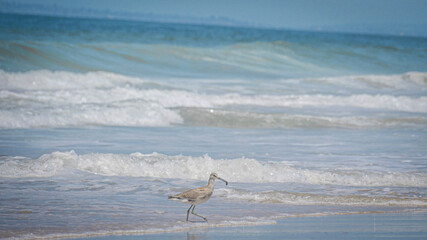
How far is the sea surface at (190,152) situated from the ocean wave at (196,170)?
20 millimetres

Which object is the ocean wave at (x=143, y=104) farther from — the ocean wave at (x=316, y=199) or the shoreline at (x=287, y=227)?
the shoreline at (x=287, y=227)

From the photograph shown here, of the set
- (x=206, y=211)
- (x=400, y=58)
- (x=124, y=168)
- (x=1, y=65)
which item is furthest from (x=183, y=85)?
(x=400, y=58)

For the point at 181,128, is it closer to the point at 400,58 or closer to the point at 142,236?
the point at 142,236

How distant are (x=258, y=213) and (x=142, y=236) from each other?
138 centimetres

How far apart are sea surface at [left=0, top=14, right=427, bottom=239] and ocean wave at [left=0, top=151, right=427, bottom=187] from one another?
0.02 meters

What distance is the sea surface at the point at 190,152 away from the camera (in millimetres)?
5957

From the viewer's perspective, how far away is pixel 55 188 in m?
6.71

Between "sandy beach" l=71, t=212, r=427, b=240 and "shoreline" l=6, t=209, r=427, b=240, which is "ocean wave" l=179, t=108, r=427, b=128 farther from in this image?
"sandy beach" l=71, t=212, r=427, b=240

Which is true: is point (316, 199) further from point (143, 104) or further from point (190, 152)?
point (143, 104)

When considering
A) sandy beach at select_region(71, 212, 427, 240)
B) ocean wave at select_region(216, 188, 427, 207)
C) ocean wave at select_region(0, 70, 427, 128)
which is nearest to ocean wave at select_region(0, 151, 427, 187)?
ocean wave at select_region(216, 188, 427, 207)

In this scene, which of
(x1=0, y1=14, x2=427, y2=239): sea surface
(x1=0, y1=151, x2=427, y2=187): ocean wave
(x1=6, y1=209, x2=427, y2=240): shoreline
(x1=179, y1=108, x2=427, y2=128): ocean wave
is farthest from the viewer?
(x1=179, y1=108, x2=427, y2=128): ocean wave

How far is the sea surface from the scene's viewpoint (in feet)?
19.5

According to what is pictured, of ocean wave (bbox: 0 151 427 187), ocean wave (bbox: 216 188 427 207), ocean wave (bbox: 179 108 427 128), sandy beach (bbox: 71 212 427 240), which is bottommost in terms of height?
sandy beach (bbox: 71 212 427 240)

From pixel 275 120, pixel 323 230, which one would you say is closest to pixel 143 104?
pixel 275 120
